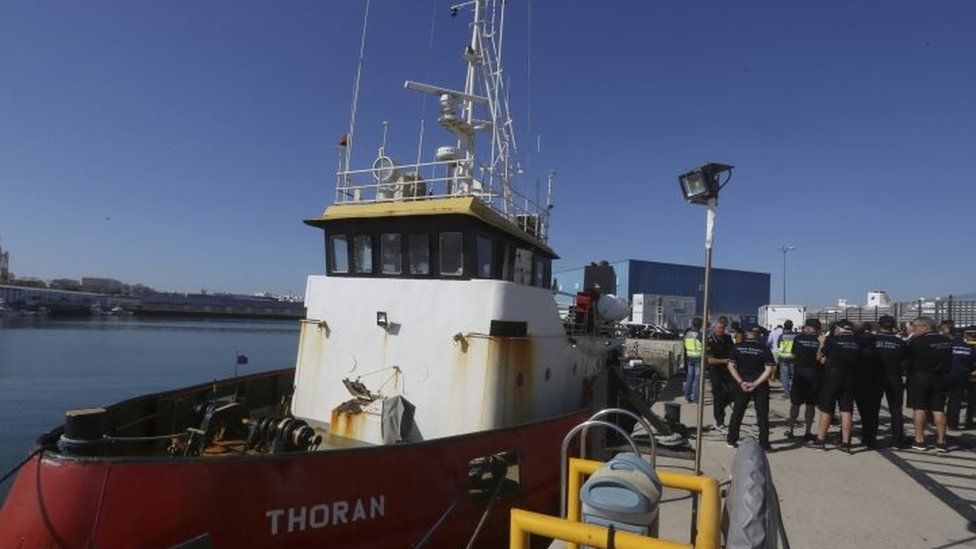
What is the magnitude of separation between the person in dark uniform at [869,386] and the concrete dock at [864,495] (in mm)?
373

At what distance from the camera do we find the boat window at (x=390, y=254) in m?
7.08

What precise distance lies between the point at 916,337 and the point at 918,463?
193 cm

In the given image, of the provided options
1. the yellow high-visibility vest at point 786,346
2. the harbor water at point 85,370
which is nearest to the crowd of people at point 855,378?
the yellow high-visibility vest at point 786,346

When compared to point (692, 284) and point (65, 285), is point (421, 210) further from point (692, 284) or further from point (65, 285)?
point (65, 285)

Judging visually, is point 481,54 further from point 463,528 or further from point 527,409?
point 463,528

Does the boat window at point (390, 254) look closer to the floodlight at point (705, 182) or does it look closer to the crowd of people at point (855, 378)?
the floodlight at point (705, 182)

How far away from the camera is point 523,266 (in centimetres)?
815

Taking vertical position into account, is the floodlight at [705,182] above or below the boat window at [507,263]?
above

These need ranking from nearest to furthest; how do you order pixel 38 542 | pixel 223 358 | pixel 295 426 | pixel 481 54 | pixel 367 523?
1. pixel 38 542
2. pixel 367 523
3. pixel 295 426
4. pixel 481 54
5. pixel 223 358

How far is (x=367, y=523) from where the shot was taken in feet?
14.9

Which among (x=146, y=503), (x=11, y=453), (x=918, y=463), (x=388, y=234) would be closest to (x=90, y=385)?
(x=11, y=453)

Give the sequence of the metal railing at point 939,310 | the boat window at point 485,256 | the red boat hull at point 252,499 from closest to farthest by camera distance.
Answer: the red boat hull at point 252,499 < the boat window at point 485,256 < the metal railing at point 939,310

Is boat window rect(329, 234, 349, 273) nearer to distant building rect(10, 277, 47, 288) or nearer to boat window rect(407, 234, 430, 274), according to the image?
boat window rect(407, 234, 430, 274)

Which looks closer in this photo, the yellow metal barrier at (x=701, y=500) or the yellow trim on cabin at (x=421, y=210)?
the yellow metal barrier at (x=701, y=500)
